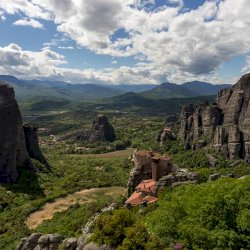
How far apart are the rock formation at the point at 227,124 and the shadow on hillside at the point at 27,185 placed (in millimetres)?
46906

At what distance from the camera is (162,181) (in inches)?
2208

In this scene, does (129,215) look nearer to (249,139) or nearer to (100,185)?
(100,185)

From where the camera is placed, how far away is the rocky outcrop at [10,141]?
290ft

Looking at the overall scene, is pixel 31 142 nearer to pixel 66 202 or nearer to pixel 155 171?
pixel 66 202

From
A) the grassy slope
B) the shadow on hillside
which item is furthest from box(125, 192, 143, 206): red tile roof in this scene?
the shadow on hillside

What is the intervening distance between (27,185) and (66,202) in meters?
13.1

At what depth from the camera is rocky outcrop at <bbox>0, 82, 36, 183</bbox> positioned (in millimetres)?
88438

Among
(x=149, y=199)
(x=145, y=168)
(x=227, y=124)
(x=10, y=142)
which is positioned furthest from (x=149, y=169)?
(x=227, y=124)

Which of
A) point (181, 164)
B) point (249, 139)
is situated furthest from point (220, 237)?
point (181, 164)

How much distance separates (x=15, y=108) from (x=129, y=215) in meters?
66.7

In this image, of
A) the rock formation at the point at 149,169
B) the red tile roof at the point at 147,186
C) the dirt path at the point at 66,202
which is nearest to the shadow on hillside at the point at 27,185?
the dirt path at the point at 66,202

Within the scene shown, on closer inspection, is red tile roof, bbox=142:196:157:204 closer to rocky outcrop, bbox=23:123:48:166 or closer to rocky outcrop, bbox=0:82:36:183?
rocky outcrop, bbox=0:82:36:183

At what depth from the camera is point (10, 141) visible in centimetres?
9119

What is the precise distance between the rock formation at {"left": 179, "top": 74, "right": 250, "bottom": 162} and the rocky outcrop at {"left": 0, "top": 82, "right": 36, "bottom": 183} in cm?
4808
